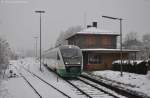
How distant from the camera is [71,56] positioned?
26.6 metres

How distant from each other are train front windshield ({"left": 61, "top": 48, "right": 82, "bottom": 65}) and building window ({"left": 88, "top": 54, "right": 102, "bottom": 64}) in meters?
11.5

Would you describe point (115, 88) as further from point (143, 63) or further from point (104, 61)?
point (104, 61)

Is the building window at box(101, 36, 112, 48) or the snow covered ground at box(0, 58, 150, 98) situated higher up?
the building window at box(101, 36, 112, 48)

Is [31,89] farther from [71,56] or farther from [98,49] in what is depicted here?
[98,49]

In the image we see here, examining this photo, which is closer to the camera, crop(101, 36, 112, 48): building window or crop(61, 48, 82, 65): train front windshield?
crop(61, 48, 82, 65): train front windshield

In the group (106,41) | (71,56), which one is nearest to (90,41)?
(106,41)

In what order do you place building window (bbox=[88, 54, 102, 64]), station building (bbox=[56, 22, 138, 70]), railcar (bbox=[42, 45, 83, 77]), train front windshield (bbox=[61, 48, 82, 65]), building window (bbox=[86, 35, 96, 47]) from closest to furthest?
railcar (bbox=[42, 45, 83, 77])
train front windshield (bbox=[61, 48, 82, 65])
station building (bbox=[56, 22, 138, 70])
building window (bbox=[88, 54, 102, 64])
building window (bbox=[86, 35, 96, 47])

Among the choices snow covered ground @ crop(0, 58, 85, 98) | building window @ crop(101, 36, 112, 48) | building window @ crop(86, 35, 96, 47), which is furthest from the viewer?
building window @ crop(101, 36, 112, 48)

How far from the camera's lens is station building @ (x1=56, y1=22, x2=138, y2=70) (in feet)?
125

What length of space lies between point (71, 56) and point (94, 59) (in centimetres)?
1266

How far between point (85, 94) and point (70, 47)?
36.7 feet

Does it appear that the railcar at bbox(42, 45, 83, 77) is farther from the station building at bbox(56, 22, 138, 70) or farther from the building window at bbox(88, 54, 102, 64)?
the building window at bbox(88, 54, 102, 64)

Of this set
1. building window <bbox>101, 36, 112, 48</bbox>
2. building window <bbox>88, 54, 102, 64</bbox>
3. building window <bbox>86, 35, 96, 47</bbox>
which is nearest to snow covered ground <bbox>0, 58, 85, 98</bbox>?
building window <bbox>88, 54, 102, 64</bbox>

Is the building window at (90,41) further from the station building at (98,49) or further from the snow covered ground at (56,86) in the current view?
the snow covered ground at (56,86)
